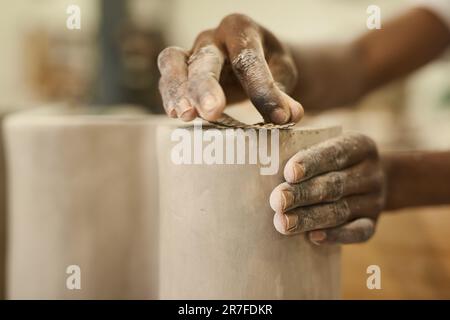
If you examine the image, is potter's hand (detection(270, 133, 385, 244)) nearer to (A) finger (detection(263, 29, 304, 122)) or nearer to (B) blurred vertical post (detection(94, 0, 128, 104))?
(A) finger (detection(263, 29, 304, 122))

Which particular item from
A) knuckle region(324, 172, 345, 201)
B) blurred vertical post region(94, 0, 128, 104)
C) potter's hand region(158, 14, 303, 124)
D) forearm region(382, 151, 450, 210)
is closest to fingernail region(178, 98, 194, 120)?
potter's hand region(158, 14, 303, 124)

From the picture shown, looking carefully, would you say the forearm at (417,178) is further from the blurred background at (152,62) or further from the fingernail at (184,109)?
the fingernail at (184,109)

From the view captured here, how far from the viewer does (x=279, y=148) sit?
1.11 feet

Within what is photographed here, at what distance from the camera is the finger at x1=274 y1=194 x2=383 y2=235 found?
338mm

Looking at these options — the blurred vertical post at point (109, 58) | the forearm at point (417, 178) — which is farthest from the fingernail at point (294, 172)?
the blurred vertical post at point (109, 58)

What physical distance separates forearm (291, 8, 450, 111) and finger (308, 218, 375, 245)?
29 centimetres

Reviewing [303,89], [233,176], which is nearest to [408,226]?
[303,89]

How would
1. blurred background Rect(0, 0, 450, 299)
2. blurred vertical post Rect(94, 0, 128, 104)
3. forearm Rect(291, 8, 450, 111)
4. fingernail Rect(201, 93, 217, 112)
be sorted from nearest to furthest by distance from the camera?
fingernail Rect(201, 93, 217, 112) < blurred background Rect(0, 0, 450, 299) < forearm Rect(291, 8, 450, 111) < blurred vertical post Rect(94, 0, 128, 104)

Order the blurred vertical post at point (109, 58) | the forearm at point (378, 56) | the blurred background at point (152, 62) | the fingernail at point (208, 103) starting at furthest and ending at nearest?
the blurred vertical post at point (109, 58), the forearm at point (378, 56), the blurred background at point (152, 62), the fingernail at point (208, 103)

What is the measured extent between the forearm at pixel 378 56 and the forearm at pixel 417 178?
0.45ft

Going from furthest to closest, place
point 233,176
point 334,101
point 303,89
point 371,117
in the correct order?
1. point 371,117
2. point 334,101
3. point 303,89
4. point 233,176

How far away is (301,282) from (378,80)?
534 mm

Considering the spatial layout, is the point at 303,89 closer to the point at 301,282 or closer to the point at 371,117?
the point at 301,282

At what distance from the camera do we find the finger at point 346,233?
0.37 m
